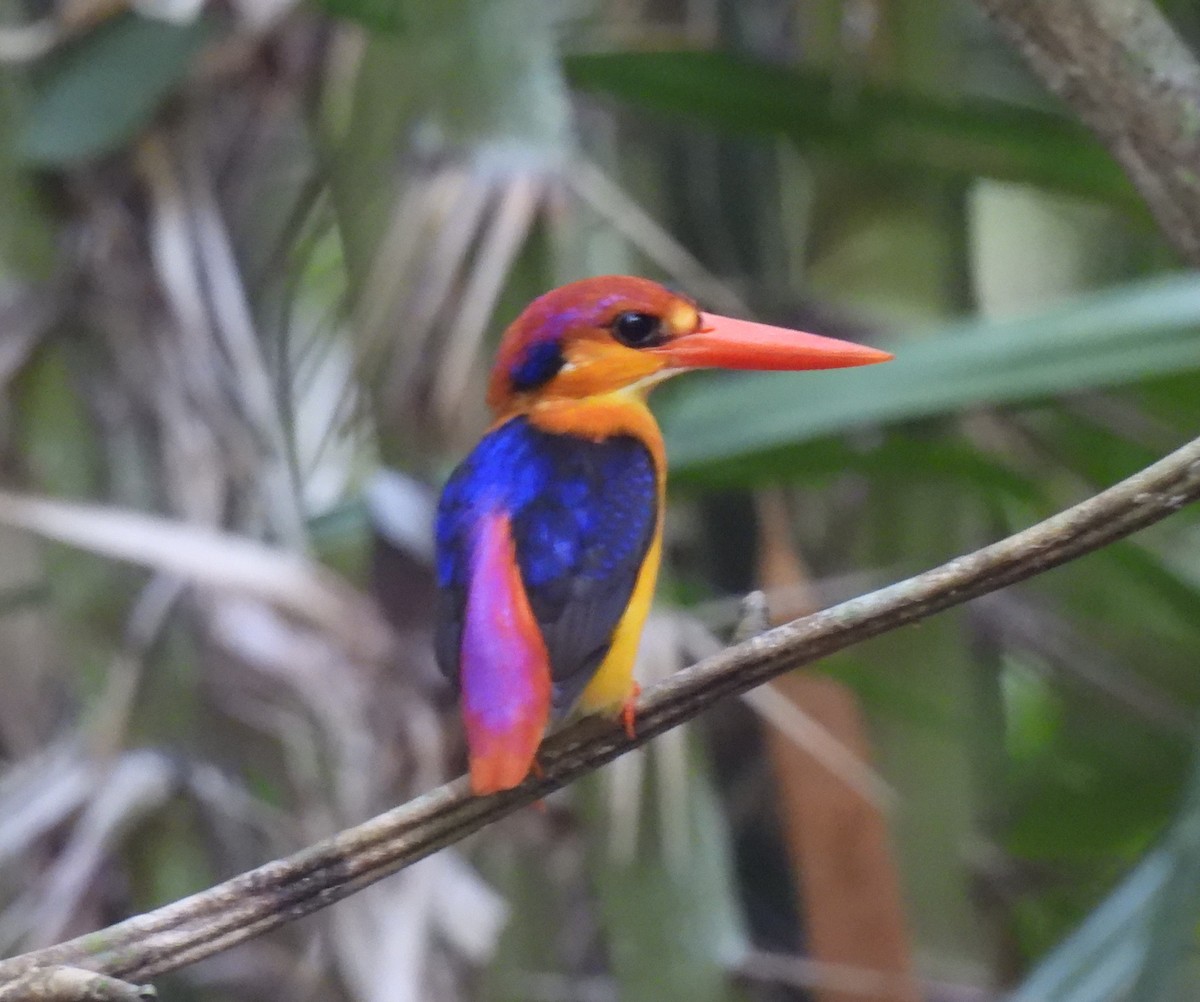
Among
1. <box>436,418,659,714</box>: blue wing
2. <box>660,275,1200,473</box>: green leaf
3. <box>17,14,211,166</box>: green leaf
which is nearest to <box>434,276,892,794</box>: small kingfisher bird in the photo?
<box>436,418,659,714</box>: blue wing

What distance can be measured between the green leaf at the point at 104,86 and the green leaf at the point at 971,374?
0.59 meters

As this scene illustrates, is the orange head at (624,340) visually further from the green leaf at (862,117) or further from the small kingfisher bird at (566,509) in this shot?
the green leaf at (862,117)

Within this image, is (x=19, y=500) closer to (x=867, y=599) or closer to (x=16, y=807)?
(x=16, y=807)

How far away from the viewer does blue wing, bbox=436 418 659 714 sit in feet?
2.74

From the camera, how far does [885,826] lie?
1398mm

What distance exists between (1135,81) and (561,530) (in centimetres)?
45

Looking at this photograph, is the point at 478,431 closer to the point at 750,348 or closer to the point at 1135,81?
the point at 750,348

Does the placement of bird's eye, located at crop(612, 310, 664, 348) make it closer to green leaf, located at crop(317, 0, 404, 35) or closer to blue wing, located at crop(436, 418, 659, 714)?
blue wing, located at crop(436, 418, 659, 714)

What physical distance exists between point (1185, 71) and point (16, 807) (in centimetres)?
108

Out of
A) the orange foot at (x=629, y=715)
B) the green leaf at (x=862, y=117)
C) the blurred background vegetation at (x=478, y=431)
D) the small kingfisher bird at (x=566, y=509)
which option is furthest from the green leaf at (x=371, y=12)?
the orange foot at (x=629, y=715)

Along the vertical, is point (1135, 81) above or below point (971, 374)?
above

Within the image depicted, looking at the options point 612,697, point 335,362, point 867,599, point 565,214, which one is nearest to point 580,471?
point 612,697

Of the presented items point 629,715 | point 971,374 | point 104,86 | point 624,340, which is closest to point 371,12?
point 104,86

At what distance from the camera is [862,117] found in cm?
125
